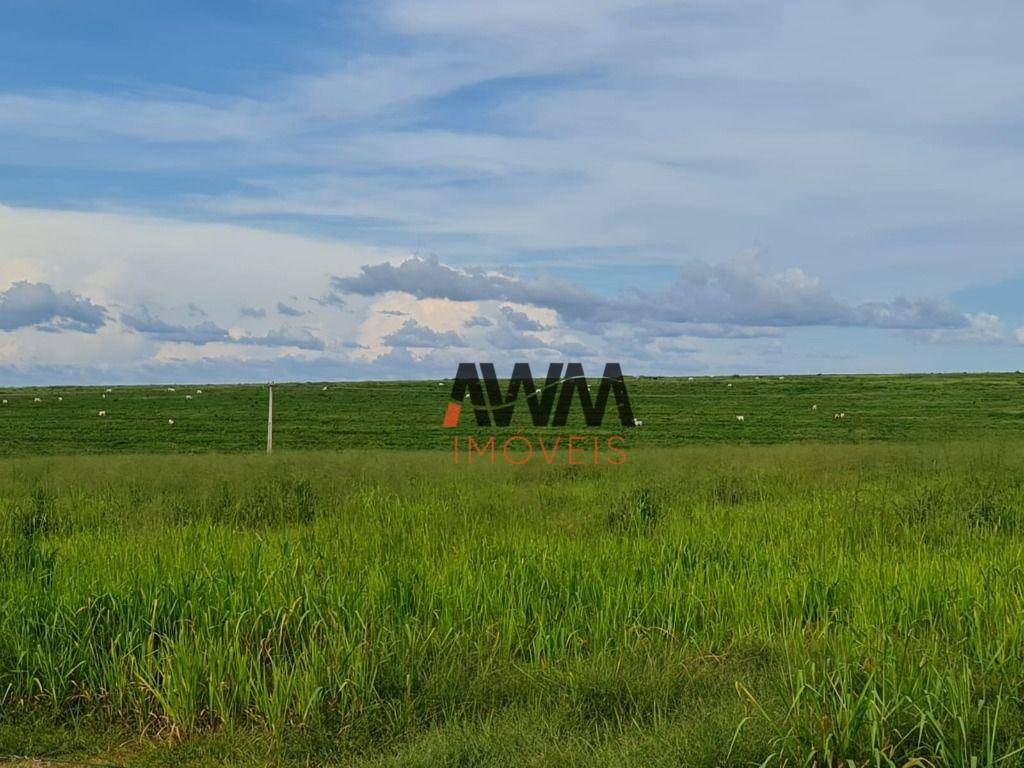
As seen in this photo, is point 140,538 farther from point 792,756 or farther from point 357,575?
point 792,756

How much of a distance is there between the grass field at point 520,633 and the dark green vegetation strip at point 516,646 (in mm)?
25

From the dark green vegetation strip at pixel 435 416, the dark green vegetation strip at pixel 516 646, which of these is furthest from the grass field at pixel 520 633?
the dark green vegetation strip at pixel 435 416

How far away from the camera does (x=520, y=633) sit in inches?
241

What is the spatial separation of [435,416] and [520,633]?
151 ft

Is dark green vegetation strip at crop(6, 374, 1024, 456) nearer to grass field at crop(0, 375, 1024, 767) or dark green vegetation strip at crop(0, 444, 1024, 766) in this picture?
grass field at crop(0, 375, 1024, 767)

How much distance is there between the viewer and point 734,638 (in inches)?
241

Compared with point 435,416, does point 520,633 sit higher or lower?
higher

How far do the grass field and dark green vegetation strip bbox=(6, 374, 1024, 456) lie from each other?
83.8ft

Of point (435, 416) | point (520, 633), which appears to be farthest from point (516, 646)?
point (435, 416)

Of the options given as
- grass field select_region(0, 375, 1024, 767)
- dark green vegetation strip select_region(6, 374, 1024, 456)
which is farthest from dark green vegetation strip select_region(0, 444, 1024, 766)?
dark green vegetation strip select_region(6, 374, 1024, 456)

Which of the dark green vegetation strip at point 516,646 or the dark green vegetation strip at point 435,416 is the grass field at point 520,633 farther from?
the dark green vegetation strip at point 435,416

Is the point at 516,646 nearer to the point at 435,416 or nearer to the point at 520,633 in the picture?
the point at 520,633

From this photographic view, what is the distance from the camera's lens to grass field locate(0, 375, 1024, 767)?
460cm

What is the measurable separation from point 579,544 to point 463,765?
454 centimetres
